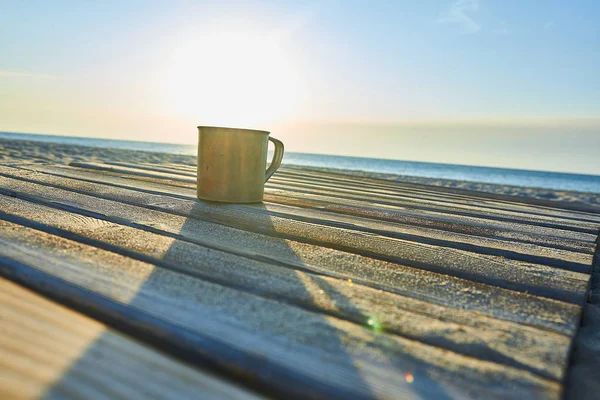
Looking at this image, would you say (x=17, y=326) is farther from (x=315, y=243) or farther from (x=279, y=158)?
(x=279, y=158)

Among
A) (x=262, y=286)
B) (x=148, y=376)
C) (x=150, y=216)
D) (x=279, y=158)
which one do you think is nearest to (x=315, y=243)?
(x=262, y=286)

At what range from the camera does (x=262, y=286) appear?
1.93ft

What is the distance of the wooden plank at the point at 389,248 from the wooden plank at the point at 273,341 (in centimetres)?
32

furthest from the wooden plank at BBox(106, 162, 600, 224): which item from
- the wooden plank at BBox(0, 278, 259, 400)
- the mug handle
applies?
the wooden plank at BBox(0, 278, 259, 400)

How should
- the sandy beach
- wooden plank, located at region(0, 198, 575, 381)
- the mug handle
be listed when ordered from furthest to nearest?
the sandy beach, the mug handle, wooden plank, located at region(0, 198, 575, 381)

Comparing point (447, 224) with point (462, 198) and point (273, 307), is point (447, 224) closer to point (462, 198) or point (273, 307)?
point (273, 307)

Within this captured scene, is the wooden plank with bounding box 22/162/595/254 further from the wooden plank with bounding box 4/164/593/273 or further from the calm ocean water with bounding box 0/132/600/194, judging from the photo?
the calm ocean water with bounding box 0/132/600/194

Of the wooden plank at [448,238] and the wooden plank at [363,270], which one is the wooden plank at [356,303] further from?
the wooden plank at [448,238]

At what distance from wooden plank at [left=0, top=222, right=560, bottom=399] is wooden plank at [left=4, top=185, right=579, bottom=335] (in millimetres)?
162

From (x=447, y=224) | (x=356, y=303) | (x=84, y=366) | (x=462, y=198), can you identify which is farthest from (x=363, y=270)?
(x=462, y=198)

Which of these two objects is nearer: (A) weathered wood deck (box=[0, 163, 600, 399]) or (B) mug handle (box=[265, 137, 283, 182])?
(A) weathered wood deck (box=[0, 163, 600, 399])

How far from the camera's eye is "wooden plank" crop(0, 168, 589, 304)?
70 cm

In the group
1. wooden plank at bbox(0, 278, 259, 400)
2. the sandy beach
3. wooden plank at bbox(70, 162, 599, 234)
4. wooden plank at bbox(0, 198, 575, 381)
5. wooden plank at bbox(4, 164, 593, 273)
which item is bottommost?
the sandy beach

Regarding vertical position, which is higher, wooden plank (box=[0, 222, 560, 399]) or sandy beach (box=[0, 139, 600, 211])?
wooden plank (box=[0, 222, 560, 399])
